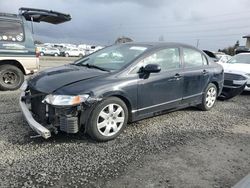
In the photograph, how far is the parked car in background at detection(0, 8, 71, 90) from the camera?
816 cm

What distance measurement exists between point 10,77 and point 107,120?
5034 mm

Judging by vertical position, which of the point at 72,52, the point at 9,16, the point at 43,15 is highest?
the point at 43,15

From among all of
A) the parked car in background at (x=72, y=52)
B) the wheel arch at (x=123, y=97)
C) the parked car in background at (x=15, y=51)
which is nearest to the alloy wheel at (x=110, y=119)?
the wheel arch at (x=123, y=97)

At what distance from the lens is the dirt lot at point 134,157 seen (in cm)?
347

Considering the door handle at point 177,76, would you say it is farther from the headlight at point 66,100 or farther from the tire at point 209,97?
the headlight at point 66,100

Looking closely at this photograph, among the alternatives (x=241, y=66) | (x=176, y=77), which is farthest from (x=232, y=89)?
(x=176, y=77)

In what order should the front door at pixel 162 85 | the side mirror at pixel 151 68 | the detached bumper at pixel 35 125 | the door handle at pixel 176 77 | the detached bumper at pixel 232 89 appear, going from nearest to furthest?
Result: 1. the detached bumper at pixel 35 125
2. the side mirror at pixel 151 68
3. the front door at pixel 162 85
4. the door handle at pixel 176 77
5. the detached bumper at pixel 232 89

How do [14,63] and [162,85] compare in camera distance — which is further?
[14,63]

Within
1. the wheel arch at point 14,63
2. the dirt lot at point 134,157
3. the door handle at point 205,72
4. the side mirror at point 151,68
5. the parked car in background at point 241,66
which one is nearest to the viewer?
the dirt lot at point 134,157

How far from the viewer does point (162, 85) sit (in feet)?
17.7

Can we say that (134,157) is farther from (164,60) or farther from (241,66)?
(241,66)

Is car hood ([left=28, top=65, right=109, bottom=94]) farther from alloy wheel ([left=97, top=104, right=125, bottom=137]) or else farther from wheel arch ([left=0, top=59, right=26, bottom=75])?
wheel arch ([left=0, top=59, right=26, bottom=75])

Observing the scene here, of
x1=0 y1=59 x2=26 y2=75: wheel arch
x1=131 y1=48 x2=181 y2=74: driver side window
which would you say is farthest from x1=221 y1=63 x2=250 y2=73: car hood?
x1=0 y1=59 x2=26 y2=75: wheel arch

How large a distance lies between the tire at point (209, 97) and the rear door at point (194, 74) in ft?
0.66
